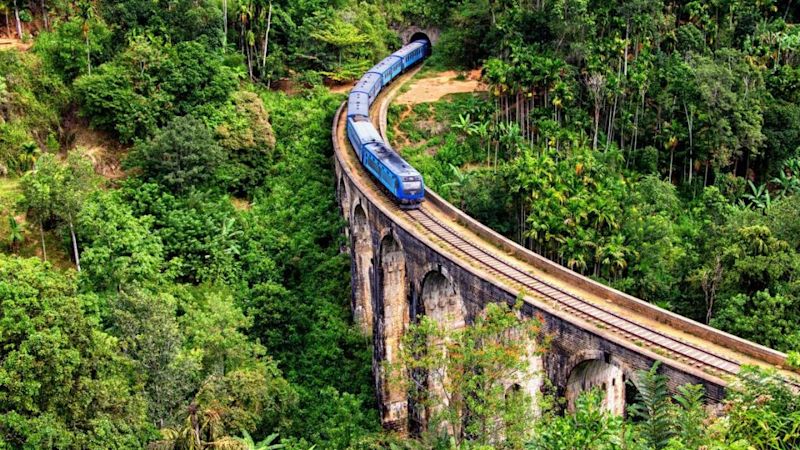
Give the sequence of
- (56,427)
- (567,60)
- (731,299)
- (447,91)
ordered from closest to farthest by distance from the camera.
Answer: (56,427) → (731,299) → (567,60) → (447,91)

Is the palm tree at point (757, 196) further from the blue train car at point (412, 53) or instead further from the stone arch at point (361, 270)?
the blue train car at point (412, 53)

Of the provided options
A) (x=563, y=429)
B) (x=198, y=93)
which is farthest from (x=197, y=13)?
(x=563, y=429)

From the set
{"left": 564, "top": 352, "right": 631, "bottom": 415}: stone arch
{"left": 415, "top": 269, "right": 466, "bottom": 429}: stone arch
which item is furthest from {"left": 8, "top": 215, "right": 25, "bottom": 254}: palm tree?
{"left": 564, "top": 352, "right": 631, "bottom": 415}: stone arch

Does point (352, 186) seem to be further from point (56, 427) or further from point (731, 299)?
point (56, 427)

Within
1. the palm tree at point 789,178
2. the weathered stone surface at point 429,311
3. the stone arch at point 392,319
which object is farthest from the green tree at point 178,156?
the palm tree at point 789,178

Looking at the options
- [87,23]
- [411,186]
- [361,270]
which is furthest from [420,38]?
[411,186]

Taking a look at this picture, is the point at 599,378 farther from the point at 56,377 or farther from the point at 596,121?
the point at 596,121
